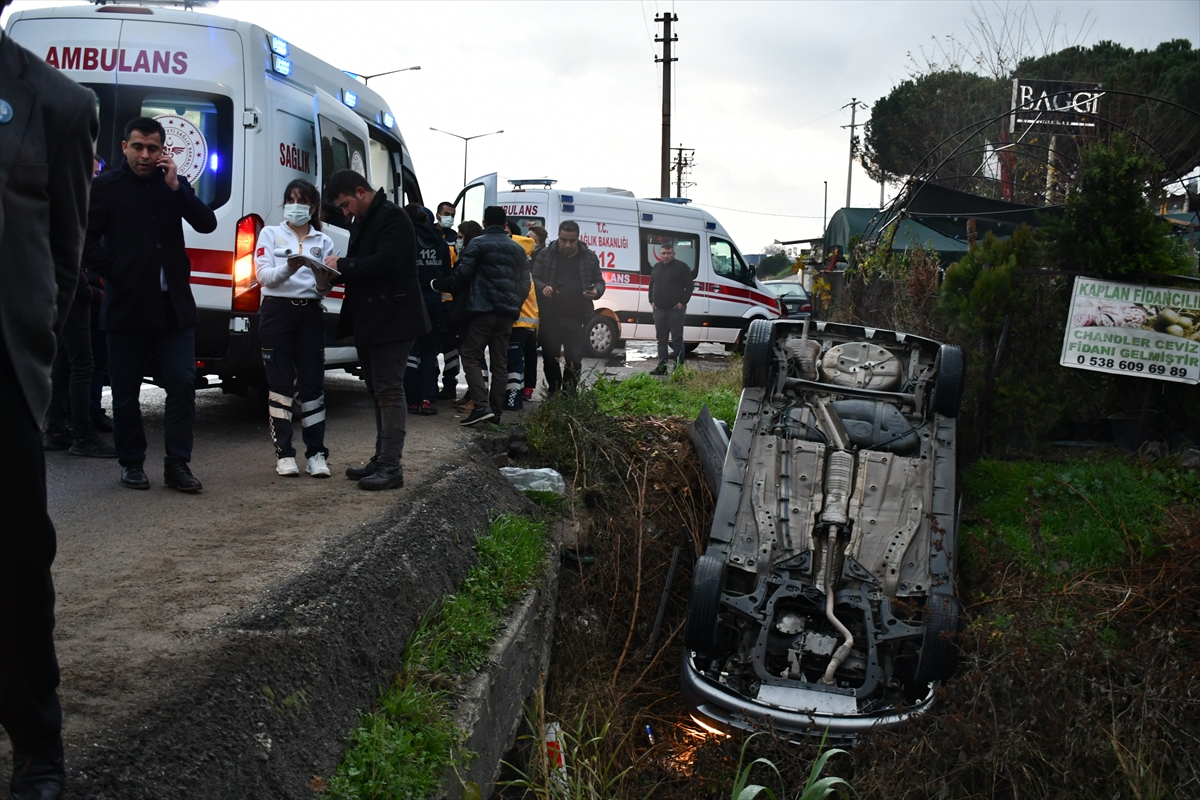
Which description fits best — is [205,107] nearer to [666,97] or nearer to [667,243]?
[667,243]

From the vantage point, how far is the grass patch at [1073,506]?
20.5 ft

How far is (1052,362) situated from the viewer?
7.73 metres

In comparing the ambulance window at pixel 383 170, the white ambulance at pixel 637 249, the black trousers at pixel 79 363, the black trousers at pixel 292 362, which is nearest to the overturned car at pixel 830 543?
the black trousers at pixel 292 362

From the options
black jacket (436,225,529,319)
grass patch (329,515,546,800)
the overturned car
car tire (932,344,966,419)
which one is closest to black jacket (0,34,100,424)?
grass patch (329,515,546,800)

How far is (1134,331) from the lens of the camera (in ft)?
24.5

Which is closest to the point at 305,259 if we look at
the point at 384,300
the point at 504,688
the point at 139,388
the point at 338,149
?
the point at 384,300

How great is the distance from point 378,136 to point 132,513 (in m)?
6.42

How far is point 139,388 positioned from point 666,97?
29.5 m

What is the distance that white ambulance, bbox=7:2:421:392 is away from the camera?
7195 millimetres

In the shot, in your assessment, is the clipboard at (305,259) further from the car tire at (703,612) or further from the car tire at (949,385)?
the car tire at (949,385)

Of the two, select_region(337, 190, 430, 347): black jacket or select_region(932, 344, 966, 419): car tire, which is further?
select_region(932, 344, 966, 419): car tire

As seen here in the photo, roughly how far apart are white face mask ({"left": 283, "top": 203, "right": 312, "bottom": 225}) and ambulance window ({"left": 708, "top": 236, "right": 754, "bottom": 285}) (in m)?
12.6

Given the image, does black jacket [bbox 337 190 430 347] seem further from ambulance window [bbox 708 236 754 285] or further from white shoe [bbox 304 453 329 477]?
ambulance window [bbox 708 236 754 285]

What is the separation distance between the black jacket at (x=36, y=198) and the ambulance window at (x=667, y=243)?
47.9ft
